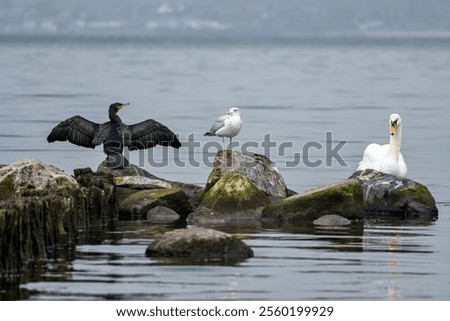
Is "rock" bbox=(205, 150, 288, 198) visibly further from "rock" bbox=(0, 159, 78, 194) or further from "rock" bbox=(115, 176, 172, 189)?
"rock" bbox=(0, 159, 78, 194)

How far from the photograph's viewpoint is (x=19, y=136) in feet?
129

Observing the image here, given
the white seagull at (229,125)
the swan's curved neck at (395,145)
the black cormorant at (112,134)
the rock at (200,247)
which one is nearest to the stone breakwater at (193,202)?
the rock at (200,247)

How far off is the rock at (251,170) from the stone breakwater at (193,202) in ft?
0.05

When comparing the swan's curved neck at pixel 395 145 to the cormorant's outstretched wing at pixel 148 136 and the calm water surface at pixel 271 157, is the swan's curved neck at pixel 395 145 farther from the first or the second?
the cormorant's outstretched wing at pixel 148 136

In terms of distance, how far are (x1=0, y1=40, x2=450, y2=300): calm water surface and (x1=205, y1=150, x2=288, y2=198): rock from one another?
81.9 inches

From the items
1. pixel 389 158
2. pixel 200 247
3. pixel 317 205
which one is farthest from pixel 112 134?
pixel 200 247

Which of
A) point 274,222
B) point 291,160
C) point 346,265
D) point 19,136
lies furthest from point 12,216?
point 19,136

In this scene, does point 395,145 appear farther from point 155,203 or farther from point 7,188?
point 7,188

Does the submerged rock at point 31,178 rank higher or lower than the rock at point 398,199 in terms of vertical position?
higher

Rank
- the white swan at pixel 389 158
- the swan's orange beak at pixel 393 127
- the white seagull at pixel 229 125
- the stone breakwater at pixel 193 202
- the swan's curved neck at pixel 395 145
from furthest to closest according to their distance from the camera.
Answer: the white seagull at pixel 229 125 → the swan's orange beak at pixel 393 127 → the swan's curved neck at pixel 395 145 → the white swan at pixel 389 158 → the stone breakwater at pixel 193 202

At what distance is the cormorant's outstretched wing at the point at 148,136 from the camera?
81.4 feet

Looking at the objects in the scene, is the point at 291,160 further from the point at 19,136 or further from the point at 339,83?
the point at 339,83

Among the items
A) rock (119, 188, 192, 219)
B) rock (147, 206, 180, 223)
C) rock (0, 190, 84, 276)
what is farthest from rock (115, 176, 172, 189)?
rock (0, 190, 84, 276)

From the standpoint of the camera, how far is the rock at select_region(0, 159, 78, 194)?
1998 cm
